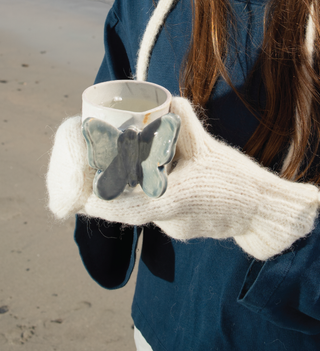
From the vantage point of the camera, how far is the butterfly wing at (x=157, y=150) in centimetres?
46

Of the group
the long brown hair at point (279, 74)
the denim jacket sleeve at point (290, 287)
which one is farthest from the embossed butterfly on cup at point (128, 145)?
the denim jacket sleeve at point (290, 287)

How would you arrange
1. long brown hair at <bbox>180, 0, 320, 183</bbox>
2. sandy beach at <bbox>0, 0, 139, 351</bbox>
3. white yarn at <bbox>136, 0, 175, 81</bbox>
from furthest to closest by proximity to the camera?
1. sandy beach at <bbox>0, 0, 139, 351</bbox>
2. white yarn at <bbox>136, 0, 175, 81</bbox>
3. long brown hair at <bbox>180, 0, 320, 183</bbox>

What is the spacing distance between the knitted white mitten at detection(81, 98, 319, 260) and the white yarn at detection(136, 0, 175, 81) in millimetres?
214

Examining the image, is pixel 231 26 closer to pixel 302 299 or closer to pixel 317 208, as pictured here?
pixel 317 208

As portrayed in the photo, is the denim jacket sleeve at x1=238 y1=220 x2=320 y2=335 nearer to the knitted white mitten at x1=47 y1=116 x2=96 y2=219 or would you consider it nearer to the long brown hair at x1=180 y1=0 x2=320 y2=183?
the long brown hair at x1=180 y1=0 x2=320 y2=183

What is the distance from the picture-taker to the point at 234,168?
0.57m

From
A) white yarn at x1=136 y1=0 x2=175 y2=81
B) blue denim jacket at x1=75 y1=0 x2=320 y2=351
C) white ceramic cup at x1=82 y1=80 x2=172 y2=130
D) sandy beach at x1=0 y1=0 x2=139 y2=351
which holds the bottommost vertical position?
sandy beach at x1=0 y1=0 x2=139 y2=351

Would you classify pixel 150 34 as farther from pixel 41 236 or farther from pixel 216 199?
pixel 41 236

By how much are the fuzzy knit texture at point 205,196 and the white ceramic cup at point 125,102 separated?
0.04 metres

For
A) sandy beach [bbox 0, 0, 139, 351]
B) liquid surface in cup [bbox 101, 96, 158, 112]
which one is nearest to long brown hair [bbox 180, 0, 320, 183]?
liquid surface in cup [bbox 101, 96, 158, 112]

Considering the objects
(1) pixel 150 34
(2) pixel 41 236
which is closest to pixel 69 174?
(1) pixel 150 34

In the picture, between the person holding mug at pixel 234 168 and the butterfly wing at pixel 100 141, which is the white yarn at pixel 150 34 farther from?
the butterfly wing at pixel 100 141

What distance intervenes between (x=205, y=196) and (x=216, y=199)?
2cm

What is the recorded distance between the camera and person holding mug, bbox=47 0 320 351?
21.8 inches
